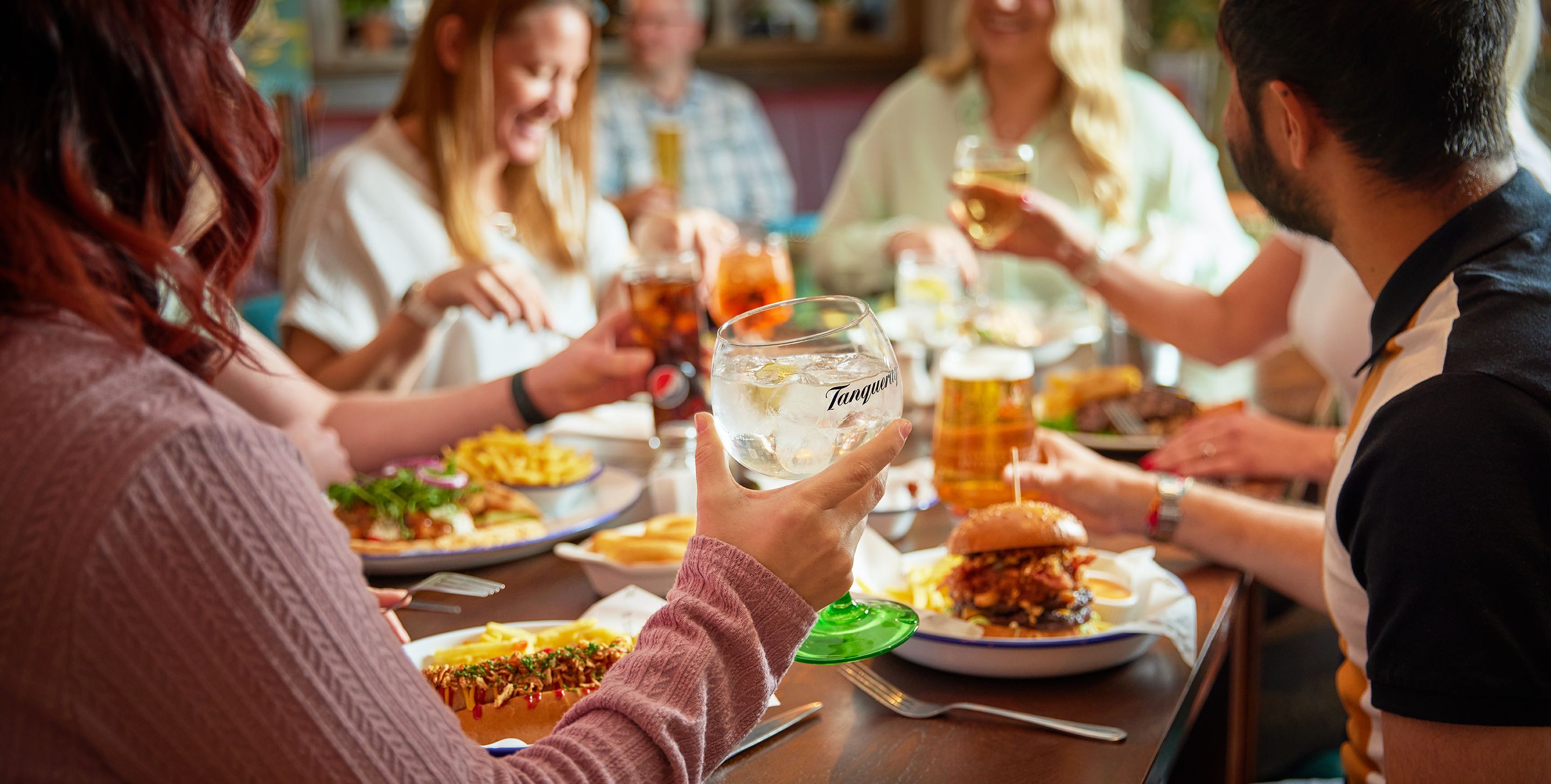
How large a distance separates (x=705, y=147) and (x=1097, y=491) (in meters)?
4.54

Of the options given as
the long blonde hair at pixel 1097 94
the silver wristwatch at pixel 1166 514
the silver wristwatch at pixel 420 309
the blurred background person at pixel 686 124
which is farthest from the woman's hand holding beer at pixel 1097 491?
the blurred background person at pixel 686 124

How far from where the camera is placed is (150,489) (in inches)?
23.9

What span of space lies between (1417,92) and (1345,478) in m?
0.36

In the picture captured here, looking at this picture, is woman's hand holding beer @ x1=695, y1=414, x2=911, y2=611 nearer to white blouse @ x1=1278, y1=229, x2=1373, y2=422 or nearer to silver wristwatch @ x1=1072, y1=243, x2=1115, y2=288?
white blouse @ x1=1278, y1=229, x2=1373, y2=422

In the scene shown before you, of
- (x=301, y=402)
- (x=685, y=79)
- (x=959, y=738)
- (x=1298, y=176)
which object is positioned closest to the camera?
(x=959, y=738)

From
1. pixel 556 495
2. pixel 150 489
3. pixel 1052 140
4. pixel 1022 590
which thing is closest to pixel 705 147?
pixel 1052 140

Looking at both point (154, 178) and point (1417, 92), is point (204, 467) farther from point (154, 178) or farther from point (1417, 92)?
point (1417, 92)

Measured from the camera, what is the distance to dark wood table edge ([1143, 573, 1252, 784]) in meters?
1.01

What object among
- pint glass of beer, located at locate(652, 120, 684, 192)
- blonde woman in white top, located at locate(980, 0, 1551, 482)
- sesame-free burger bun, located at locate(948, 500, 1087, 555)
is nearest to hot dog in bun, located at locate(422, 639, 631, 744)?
sesame-free burger bun, located at locate(948, 500, 1087, 555)

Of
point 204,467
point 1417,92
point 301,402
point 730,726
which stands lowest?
point 301,402

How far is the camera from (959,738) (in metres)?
1.01

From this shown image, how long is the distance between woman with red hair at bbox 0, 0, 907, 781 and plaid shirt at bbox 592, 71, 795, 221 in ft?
15.7

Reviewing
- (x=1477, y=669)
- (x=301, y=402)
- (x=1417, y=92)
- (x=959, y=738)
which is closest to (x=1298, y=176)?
(x=1417, y=92)

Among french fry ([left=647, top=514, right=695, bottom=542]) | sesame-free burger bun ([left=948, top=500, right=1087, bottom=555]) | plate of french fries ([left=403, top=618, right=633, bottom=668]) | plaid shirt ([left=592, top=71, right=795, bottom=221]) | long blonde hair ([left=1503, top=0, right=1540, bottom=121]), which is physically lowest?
plaid shirt ([left=592, top=71, right=795, bottom=221])
